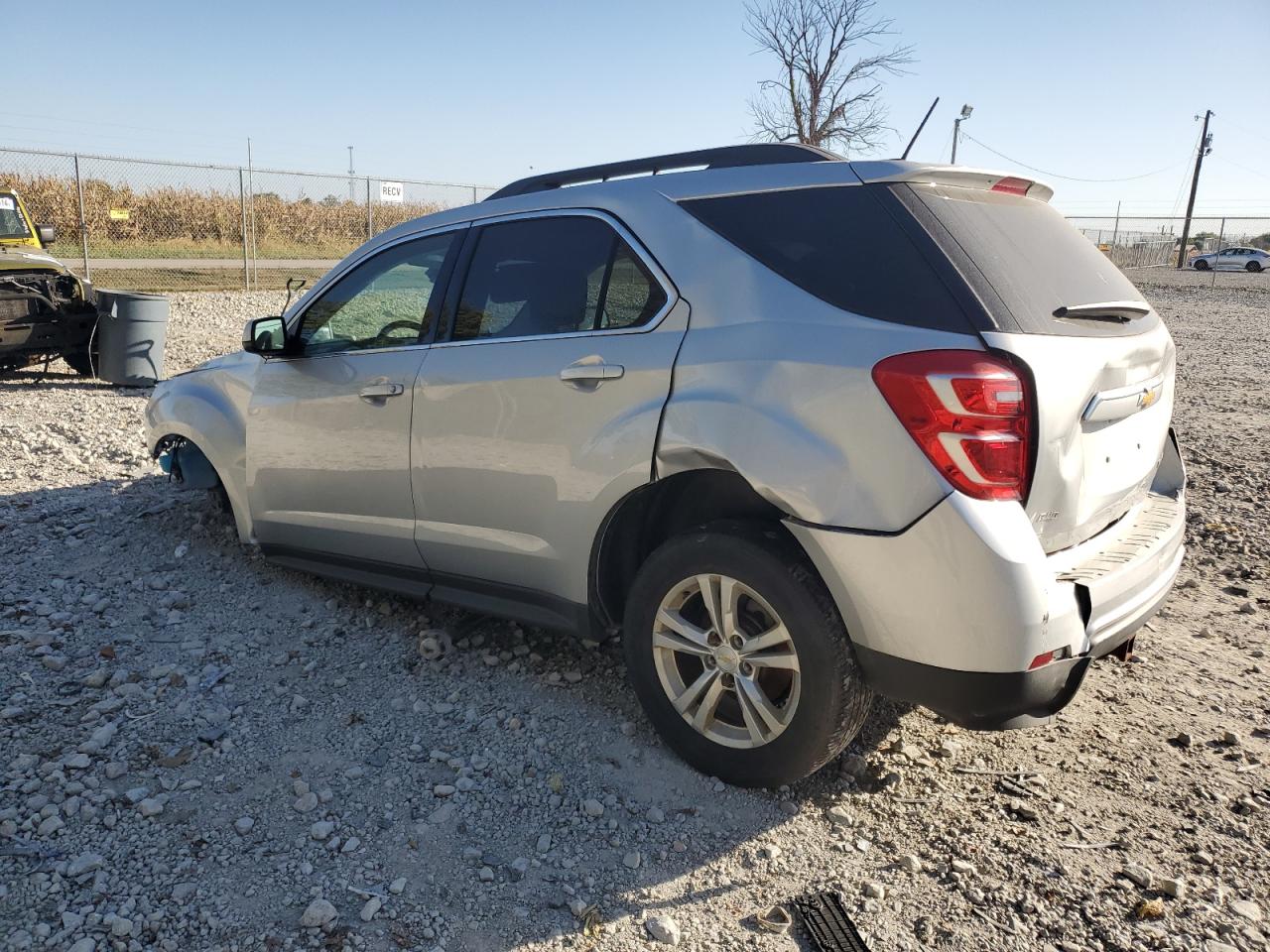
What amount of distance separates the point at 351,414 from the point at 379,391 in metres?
0.23

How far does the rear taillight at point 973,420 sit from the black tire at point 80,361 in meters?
10.3

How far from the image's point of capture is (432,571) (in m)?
3.95

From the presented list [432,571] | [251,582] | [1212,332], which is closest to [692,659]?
[432,571]

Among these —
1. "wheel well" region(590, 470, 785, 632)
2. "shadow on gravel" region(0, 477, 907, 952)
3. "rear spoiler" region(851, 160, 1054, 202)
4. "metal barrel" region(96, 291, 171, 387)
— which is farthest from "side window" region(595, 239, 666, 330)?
"metal barrel" region(96, 291, 171, 387)

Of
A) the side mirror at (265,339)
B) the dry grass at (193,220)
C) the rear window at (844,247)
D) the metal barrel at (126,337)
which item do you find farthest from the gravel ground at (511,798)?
the dry grass at (193,220)

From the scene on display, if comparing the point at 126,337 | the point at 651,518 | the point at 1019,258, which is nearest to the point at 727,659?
the point at 651,518

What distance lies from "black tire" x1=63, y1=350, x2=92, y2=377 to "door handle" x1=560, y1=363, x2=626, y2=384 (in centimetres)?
904

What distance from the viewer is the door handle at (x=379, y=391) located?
3.87 meters

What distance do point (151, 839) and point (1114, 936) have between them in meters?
2.71

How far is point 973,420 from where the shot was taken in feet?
8.10

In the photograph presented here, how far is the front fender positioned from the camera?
4.74m

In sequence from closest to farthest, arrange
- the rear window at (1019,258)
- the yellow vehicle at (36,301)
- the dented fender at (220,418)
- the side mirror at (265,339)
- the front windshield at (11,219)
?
the rear window at (1019,258) < the side mirror at (265,339) < the dented fender at (220,418) < the yellow vehicle at (36,301) < the front windshield at (11,219)

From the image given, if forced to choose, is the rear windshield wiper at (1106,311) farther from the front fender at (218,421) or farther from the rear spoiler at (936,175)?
the front fender at (218,421)

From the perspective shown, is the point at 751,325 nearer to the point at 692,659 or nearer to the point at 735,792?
the point at 692,659
